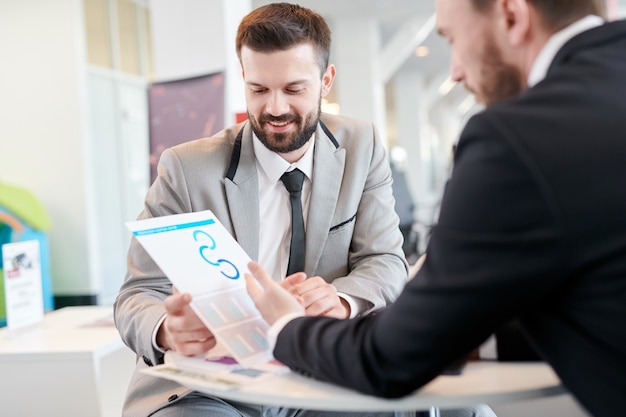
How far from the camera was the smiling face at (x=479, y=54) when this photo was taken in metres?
1.08

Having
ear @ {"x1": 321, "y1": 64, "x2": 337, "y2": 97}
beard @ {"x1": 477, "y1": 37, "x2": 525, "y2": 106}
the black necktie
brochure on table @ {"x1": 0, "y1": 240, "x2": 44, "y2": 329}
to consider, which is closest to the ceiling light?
brochure on table @ {"x1": 0, "y1": 240, "x2": 44, "y2": 329}

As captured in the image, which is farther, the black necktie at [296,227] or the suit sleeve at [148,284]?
the black necktie at [296,227]

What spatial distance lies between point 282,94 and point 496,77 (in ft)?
2.88

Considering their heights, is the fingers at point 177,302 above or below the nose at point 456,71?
below

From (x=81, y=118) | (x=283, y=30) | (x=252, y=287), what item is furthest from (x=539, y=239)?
(x=81, y=118)

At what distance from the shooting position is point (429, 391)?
100cm

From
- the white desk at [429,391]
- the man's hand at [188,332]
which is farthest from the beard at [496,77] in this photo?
the man's hand at [188,332]

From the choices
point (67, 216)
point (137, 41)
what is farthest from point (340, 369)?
point (137, 41)

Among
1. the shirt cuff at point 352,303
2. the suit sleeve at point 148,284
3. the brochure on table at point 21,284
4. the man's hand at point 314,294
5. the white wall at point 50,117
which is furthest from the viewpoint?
the white wall at point 50,117

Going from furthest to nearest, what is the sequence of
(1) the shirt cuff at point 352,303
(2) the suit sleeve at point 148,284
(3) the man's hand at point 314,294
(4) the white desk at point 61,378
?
(4) the white desk at point 61,378 < (1) the shirt cuff at point 352,303 < (2) the suit sleeve at point 148,284 < (3) the man's hand at point 314,294

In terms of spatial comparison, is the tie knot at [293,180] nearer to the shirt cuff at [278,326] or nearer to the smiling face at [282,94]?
the smiling face at [282,94]

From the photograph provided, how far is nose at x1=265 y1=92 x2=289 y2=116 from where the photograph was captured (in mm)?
1859

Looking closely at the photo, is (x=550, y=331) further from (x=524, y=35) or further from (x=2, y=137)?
(x=2, y=137)

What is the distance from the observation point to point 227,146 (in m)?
1.93
